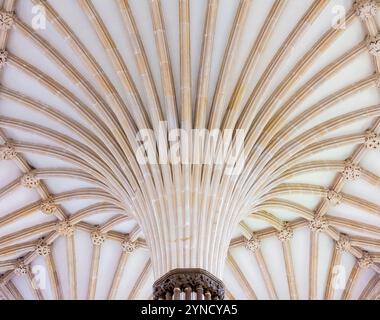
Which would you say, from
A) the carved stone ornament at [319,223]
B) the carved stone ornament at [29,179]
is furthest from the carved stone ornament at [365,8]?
the carved stone ornament at [29,179]

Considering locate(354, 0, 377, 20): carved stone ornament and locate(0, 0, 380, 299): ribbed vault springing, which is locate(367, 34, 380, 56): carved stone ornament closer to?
locate(0, 0, 380, 299): ribbed vault springing

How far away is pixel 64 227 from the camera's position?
2022 centimetres

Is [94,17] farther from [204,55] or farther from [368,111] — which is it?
[368,111]

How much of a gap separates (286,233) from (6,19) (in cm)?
1047

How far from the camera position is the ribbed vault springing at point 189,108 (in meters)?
14.7

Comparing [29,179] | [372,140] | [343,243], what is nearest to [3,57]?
[29,179]

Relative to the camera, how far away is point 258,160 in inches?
634

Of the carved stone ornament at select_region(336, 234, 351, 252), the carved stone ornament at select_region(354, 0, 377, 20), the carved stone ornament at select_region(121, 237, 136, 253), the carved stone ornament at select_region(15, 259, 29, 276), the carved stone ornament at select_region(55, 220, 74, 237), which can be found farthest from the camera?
the carved stone ornament at select_region(15, 259, 29, 276)

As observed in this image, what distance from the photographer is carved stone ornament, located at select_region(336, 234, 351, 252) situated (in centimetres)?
2056

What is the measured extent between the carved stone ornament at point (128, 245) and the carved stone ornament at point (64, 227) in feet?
5.91

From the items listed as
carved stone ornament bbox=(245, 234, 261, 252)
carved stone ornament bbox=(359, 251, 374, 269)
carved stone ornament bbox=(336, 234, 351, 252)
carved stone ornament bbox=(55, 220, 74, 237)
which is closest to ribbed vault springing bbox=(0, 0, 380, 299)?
carved stone ornament bbox=(55, 220, 74, 237)

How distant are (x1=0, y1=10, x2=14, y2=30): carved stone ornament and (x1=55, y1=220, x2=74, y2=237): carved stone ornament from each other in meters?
6.91

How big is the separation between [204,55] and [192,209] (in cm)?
347

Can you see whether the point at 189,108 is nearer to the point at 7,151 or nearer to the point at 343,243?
the point at 7,151
